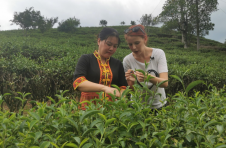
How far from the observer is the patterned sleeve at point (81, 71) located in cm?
175

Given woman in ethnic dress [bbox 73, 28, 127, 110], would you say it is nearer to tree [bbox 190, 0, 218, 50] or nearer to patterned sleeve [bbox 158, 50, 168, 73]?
patterned sleeve [bbox 158, 50, 168, 73]

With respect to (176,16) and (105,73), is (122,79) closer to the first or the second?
(105,73)

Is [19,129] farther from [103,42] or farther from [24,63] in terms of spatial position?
[24,63]

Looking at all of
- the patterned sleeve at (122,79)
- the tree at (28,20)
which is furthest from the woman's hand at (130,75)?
the tree at (28,20)

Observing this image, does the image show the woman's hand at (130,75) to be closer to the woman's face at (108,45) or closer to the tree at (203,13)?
the woman's face at (108,45)

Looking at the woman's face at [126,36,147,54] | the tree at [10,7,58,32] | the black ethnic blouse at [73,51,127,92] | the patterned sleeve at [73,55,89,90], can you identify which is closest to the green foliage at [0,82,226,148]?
the patterned sleeve at [73,55,89,90]

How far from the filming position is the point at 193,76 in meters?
4.79

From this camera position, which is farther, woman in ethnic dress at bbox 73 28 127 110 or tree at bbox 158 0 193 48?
tree at bbox 158 0 193 48

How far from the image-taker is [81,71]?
182 centimetres

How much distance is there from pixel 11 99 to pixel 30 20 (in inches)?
1552

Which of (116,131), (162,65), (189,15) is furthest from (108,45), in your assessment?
(189,15)

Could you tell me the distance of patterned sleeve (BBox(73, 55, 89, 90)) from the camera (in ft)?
5.75

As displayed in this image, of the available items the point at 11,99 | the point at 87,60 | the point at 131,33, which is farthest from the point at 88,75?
the point at 11,99

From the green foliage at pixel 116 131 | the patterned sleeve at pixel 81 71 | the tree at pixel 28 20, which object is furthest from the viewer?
the tree at pixel 28 20
